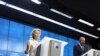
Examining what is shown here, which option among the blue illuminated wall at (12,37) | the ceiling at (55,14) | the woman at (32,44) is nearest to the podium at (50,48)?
the woman at (32,44)

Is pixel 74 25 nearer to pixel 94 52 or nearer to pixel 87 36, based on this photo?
pixel 87 36

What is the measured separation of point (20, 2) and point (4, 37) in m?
1.43

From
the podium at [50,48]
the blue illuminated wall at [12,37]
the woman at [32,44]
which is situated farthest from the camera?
the blue illuminated wall at [12,37]

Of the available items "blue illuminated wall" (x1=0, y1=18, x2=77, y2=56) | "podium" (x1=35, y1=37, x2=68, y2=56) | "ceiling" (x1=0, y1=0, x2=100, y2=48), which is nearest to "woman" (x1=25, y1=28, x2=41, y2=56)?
"podium" (x1=35, y1=37, x2=68, y2=56)

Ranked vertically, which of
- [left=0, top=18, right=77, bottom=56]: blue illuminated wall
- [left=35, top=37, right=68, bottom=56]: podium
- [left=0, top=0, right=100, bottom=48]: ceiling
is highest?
[left=0, top=0, right=100, bottom=48]: ceiling

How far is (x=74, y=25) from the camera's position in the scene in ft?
35.0

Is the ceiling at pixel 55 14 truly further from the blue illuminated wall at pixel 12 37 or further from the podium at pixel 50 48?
the podium at pixel 50 48

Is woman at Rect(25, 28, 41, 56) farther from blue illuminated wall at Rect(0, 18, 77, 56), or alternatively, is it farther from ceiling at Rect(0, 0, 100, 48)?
blue illuminated wall at Rect(0, 18, 77, 56)

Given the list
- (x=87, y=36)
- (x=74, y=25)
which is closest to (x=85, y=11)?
(x=74, y=25)

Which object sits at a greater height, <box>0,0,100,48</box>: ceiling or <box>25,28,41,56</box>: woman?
<box>0,0,100,48</box>: ceiling

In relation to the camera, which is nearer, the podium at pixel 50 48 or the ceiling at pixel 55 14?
the podium at pixel 50 48

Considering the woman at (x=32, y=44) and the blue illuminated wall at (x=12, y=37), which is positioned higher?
the blue illuminated wall at (x=12, y=37)

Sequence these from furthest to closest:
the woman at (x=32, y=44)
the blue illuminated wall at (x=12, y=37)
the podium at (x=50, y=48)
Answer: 1. the blue illuminated wall at (x=12, y=37)
2. the woman at (x=32, y=44)
3. the podium at (x=50, y=48)

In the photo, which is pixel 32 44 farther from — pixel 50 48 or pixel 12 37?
pixel 12 37
